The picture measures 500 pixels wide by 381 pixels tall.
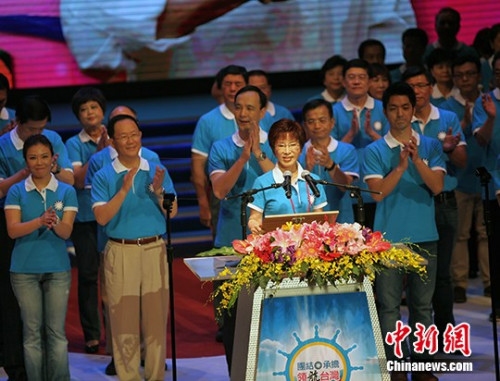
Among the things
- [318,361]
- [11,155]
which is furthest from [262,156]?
[318,361]

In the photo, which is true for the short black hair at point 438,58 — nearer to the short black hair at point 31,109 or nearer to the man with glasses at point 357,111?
the man with glasses at point 357,111

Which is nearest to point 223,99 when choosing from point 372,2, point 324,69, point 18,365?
point 324,69

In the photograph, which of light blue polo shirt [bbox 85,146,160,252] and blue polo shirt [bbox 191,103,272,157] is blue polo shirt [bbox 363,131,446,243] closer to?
blue polo shirt [bbox 191,103,272,157]

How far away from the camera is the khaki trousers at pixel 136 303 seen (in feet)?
20.2

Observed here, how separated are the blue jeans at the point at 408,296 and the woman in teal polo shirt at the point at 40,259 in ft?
6.29

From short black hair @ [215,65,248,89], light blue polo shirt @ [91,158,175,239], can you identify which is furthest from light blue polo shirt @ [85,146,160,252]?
short black hair @ [215,65,248,89]

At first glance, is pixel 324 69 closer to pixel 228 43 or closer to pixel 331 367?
pixel 228 43

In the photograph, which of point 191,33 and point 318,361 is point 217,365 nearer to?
point 318,361

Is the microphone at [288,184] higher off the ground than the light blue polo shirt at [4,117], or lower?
lower

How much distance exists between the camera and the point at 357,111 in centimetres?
748

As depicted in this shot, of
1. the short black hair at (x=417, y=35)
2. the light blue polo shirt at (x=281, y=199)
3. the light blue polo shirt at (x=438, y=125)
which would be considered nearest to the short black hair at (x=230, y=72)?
the light blue polo shirt at (x=438, y=125)

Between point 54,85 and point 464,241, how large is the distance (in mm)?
4739

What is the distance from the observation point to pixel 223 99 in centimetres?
807

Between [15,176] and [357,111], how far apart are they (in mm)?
2546
